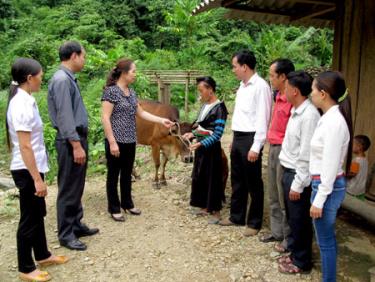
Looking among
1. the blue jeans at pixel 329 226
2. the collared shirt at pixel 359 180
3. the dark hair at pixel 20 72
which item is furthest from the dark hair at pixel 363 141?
the dark hair at pixel 20 72

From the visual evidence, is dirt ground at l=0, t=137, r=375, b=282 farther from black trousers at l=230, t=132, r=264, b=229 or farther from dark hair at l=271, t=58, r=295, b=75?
dark hair at l=271, t=58, r=295, b=75

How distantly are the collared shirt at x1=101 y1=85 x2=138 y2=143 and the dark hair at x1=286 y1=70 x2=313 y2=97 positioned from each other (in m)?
1.94

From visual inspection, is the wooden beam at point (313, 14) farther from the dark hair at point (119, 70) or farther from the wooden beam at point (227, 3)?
the dark hair at point (119, 70)

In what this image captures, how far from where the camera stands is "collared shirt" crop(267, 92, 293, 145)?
399 centimetres

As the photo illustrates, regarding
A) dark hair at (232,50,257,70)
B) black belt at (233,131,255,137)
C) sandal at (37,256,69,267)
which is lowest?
sandal at (37,256,69,267)

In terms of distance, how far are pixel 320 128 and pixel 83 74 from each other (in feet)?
46.8

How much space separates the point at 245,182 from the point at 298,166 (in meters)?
1.20

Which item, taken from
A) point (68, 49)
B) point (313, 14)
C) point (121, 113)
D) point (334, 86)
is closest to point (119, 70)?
point (121, 113)

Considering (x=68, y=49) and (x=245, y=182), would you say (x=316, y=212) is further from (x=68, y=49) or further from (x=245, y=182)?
(x=68, y=49)

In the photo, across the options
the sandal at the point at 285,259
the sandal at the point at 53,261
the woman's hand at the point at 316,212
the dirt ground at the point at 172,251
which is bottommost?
the dirt ground at the point at 172,251

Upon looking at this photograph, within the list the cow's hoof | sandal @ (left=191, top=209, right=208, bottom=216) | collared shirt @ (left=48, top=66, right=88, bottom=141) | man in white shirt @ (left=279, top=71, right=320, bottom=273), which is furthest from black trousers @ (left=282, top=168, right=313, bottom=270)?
the cow's hoof

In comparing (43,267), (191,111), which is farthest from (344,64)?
(191,111)

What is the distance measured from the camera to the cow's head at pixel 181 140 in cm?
580

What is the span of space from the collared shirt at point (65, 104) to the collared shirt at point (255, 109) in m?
1.65
